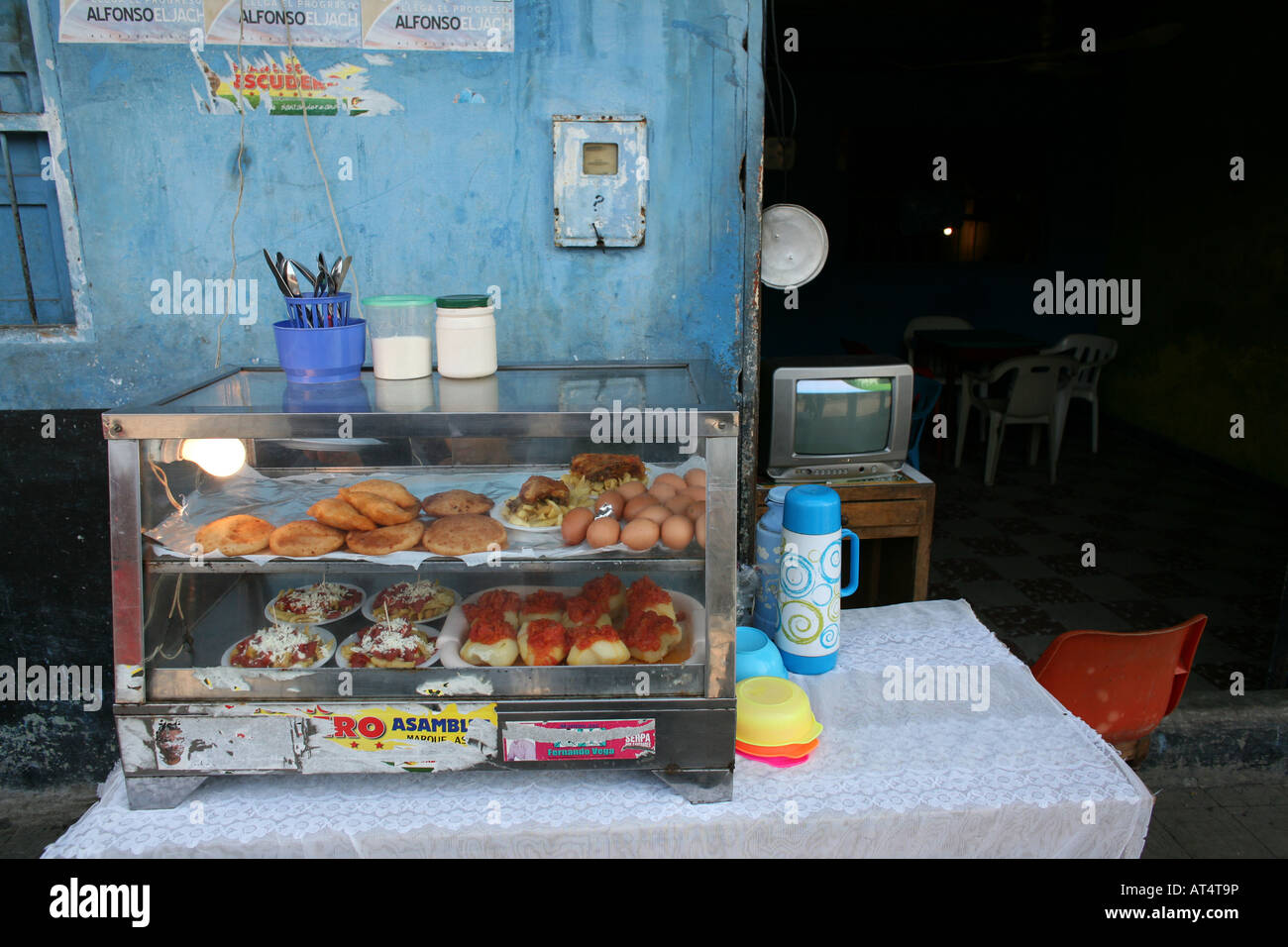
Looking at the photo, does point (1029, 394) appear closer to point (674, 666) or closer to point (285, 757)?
point (674, 666)

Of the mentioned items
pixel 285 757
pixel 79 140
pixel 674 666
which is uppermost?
pixel 79 140

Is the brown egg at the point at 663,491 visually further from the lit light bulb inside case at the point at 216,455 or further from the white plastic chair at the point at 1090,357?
the white plastic chair at the point at 1090,357

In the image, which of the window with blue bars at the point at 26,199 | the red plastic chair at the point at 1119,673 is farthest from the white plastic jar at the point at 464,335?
the red plastic chair at the point at 1119,673

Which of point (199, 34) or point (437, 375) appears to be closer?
point (437, 375)

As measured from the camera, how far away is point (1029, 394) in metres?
7.24

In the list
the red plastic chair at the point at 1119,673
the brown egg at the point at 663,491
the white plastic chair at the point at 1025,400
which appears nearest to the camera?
the brown egg at the point at 663,491

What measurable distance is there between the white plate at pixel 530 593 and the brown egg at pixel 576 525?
281 mm

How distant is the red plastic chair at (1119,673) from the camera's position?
8.08 feet

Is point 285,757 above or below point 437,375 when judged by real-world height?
below

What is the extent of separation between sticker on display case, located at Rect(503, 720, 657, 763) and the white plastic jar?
33.7 inches

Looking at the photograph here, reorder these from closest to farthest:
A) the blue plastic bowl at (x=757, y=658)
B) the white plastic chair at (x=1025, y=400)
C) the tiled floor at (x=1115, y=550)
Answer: the blue plastic bowl at (x=757, y=658), the tiled floor at (x=1115, y=550), the white plastic chair at (x=1025, y=400)

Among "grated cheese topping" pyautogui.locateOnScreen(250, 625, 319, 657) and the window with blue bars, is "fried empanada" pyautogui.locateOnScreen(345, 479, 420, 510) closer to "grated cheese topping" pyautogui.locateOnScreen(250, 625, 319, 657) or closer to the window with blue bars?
"grated cheese topping" pyautogui.locateOnScreen(250, 625, 319, 657)

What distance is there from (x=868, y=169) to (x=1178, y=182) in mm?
2987
